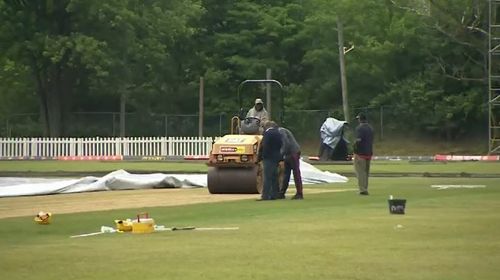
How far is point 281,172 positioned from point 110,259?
49.6 feet

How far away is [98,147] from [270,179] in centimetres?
3779

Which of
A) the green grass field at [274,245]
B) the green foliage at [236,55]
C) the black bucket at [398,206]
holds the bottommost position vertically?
the green grass field at [274,245]

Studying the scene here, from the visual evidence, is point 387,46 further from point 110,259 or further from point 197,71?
point 110,259

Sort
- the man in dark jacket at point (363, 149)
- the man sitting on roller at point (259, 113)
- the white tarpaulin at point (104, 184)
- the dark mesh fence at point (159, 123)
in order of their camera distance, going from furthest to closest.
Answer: the dark mesh fence at point (159, 123)
the white tarpaulin at point (104, 184)
the man sitting on roller at point (259, 113)
the man in dark jacket at point (363, 149)

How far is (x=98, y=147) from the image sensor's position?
64312 millimetres

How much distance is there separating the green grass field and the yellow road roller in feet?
13.7

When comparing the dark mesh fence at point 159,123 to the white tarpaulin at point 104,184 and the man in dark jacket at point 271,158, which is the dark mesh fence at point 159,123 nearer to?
the white tarpaulin at point 104,184

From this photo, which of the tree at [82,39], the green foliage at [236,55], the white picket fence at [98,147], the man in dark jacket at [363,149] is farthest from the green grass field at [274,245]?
the green foliage at [236,55]

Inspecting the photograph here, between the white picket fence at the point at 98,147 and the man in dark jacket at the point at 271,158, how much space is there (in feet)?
118

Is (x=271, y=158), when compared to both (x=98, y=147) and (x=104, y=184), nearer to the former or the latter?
(x=104, y=184)

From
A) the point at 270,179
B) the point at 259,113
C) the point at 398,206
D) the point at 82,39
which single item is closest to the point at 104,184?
the point at 259,113

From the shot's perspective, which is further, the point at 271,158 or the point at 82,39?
the point at 82,39

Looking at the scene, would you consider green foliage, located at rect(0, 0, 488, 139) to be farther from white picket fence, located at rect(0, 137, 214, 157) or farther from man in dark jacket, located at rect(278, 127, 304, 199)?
man in dark jacket, located at rect(278, 127, 304, 199)

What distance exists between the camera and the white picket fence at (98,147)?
64.0 metres
